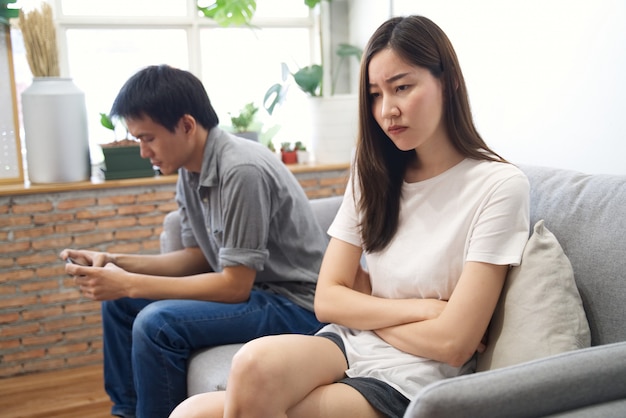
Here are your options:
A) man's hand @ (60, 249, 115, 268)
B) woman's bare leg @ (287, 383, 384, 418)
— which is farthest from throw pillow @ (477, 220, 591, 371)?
man's hand @ (60, 249, 115, 268)

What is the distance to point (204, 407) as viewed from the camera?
1419 millimetres

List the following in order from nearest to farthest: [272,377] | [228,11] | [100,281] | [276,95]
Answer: [272,377] → [100,281] → [228,11] → [276,95]

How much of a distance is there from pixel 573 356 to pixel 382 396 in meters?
0.38

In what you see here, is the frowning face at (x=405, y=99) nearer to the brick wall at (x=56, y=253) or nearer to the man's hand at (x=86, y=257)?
the man's hand at (x=86, y=257)

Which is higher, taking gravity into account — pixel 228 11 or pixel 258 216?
pixel 228 11

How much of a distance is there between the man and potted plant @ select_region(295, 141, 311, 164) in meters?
1.41

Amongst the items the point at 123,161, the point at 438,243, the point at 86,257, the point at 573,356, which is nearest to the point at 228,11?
the point at 123,161

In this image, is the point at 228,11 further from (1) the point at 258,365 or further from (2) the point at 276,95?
(1) the point at 258,365

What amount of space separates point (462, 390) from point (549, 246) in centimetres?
50

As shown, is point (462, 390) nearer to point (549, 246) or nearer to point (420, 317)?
point (420, 317)

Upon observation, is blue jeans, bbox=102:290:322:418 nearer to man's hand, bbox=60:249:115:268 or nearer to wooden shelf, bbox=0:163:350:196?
man's hand, bbox=60:249:115:268

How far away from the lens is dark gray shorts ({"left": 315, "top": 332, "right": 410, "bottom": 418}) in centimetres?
131

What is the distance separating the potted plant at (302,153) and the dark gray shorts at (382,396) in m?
2.25

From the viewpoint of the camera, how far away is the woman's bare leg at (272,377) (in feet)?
4.19
